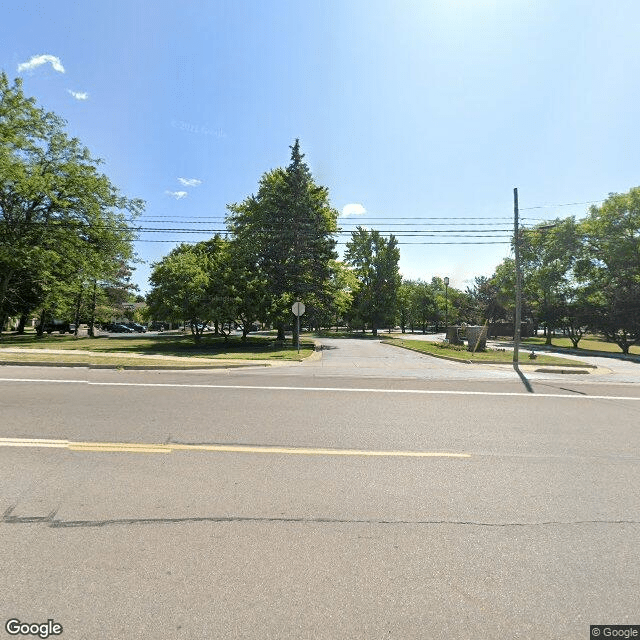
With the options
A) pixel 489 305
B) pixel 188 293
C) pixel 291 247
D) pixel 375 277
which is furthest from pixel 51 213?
pixel 489 305

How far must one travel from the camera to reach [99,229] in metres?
27.3

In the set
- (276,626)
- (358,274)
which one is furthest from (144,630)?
(358,274)

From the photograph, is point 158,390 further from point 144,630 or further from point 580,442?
point 580,442

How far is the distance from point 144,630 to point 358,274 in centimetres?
5249

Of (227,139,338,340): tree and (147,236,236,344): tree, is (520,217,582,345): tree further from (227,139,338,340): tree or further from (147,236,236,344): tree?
(147,236,236,344): tree

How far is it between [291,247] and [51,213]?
1753 centimetres

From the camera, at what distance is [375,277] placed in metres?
53.9

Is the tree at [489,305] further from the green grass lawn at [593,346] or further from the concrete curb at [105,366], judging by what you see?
the concrete curb at [105,366]

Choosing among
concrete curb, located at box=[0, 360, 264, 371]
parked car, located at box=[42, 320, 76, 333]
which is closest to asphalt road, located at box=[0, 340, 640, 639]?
concrete curb, located at box=[0, 360, 264, 371]

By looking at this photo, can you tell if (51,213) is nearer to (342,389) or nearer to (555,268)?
(342,389)

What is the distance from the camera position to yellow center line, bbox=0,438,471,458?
192 inches

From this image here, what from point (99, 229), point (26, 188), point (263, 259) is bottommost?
point (263, 259)

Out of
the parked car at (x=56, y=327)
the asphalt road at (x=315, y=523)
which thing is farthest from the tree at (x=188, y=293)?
the parked car at (x=56, y=327)

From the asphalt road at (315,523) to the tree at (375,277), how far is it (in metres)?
45.8
